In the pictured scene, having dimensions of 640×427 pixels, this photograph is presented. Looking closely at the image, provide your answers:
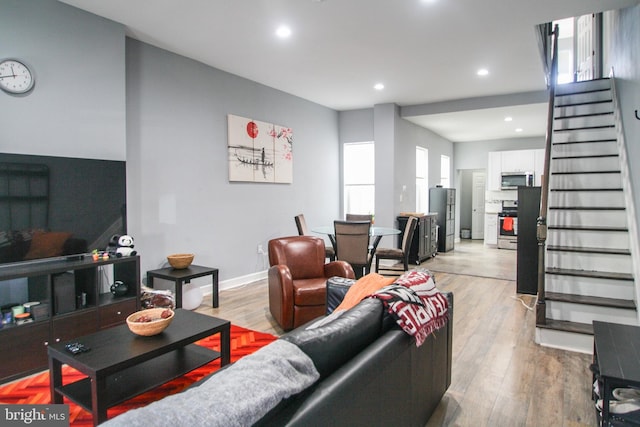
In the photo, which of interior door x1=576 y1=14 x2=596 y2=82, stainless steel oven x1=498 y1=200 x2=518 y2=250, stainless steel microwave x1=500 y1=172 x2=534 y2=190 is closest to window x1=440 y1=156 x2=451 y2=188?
stainless steel microwave x1=500 y1=172 x2=534 y2=190

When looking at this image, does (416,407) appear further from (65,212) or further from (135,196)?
(135,196)

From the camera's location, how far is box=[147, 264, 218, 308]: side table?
390 centimetres

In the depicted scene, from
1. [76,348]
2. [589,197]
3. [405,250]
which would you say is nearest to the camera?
[76,348]

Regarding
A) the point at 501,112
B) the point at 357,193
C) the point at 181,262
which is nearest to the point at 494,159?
the point at 501,112

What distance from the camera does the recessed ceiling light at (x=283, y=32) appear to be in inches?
144

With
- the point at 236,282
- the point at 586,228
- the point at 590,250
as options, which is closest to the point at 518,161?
the point at 586,228

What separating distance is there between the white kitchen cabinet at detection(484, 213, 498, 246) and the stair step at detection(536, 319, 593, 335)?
663 centimetres

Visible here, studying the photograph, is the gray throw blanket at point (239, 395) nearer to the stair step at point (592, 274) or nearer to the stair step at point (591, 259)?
the stair step at point (592, 274)

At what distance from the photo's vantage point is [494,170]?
9.62 metres

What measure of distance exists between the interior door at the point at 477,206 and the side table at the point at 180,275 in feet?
28.7

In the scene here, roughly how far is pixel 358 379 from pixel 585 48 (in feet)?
26.7

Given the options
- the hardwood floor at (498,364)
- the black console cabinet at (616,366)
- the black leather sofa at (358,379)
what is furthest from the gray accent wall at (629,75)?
the black leather sofa at (358,379)

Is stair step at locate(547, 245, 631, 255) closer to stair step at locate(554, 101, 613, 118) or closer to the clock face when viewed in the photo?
stair step at locate(554, 101, 613, 118)

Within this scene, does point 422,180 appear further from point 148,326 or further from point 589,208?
point 148,326
